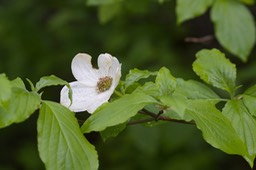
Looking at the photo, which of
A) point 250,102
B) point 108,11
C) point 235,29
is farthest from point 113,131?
point 108,11

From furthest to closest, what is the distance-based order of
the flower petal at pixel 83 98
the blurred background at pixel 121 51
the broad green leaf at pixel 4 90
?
the blurred background at pixel 121 51 < the flower petal at pixel 83 98 < the broad green leaf at pixel 4 90

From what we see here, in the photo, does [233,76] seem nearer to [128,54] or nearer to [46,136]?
[46,136]

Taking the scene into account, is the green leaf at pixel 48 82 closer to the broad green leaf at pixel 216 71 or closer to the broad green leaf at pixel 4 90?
the broad green leaf at pixel 4 90

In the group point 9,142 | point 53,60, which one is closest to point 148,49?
point 53,60

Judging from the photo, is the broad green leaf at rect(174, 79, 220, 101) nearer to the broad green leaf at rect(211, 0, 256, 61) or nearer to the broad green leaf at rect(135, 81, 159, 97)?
the broad green leaf at rect(135, 81, 159, 97)

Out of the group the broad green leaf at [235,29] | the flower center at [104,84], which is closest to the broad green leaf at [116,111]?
the flower center at [104,84]

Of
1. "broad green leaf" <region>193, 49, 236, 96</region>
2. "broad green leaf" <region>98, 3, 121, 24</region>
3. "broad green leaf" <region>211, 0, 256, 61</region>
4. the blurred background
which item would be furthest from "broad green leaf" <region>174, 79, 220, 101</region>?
the blurred background
